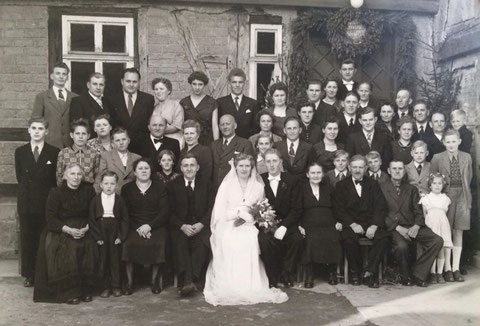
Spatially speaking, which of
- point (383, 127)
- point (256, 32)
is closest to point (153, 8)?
point (256, 32)

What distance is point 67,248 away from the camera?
17.7 ft

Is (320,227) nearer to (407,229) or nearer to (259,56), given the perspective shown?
(407,229)

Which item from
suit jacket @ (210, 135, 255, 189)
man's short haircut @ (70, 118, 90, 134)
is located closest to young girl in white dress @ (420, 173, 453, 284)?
suit jacket @ (210, 135, 255, 189)

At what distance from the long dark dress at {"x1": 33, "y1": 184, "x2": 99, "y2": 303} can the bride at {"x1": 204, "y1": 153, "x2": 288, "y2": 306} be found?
1.22 m

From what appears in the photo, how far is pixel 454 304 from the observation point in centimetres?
521

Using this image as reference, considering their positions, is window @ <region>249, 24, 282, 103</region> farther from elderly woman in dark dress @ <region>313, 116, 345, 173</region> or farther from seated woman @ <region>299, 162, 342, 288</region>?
seated woman @ <region>299, 162, 342, 288</region>

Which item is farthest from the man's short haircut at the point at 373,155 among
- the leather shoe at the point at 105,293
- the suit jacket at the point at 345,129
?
the leather shoe at the point at 105,293

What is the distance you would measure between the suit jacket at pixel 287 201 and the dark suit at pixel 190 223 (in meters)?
0.70

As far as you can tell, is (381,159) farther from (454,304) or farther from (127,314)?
(127,314)

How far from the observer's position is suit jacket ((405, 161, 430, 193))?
6.30 meters

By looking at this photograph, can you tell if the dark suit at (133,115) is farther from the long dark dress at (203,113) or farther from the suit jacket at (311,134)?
the suit jacket at (311,134)

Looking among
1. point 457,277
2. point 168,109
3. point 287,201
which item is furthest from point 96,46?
point 457,277

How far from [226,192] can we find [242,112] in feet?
4.25

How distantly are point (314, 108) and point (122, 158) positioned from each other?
2.42 meters
